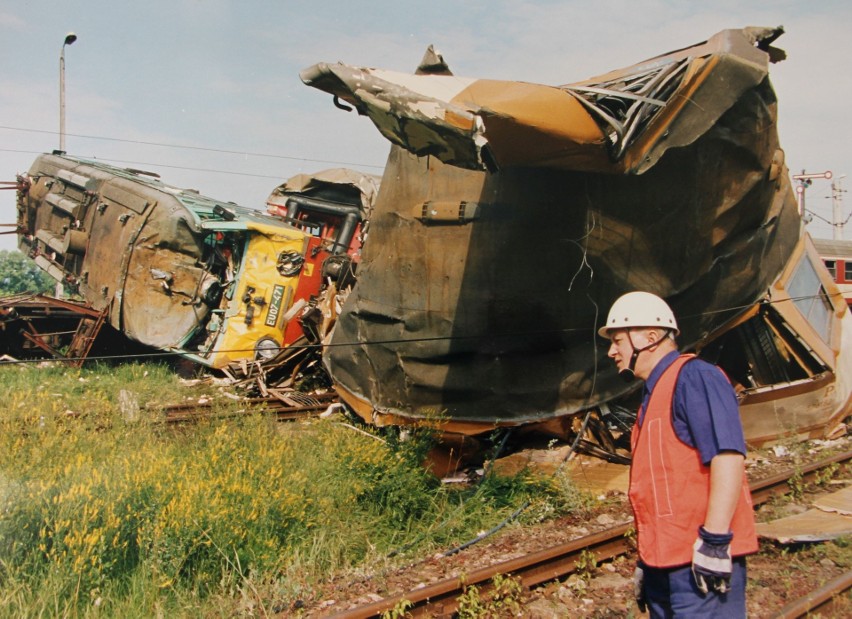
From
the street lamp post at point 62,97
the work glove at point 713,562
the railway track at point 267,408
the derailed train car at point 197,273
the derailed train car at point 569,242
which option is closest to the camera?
the work glove at point 713,562

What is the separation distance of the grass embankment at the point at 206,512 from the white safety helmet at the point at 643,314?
101 inches

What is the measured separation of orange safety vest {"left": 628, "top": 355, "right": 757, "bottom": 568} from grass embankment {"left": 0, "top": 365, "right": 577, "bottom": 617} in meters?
2.33

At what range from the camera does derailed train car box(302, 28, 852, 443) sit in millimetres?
4391

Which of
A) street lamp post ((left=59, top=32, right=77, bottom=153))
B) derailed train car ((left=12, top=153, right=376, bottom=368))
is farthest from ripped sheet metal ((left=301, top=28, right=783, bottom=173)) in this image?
street lamp post ((left=59, top=32, right=77, bottom=153))

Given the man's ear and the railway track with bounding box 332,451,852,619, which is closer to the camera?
the man's ear

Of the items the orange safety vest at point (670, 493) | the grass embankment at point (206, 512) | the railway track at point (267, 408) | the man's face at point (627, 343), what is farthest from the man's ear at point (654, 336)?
the railway track at point (267, 408)

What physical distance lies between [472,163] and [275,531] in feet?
8.89

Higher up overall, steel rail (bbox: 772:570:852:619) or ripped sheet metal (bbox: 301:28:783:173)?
ripped sheet metal (bbox: 301:28:783:173)

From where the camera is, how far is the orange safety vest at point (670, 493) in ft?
8.41

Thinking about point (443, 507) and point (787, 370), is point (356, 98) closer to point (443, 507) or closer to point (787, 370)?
point (443, 507)

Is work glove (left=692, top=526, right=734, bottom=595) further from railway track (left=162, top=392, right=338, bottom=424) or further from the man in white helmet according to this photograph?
railway track (left=162, top=392, right=338, bottom=424)

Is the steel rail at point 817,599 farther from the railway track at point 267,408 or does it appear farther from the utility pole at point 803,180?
the utility pole at point 803,180

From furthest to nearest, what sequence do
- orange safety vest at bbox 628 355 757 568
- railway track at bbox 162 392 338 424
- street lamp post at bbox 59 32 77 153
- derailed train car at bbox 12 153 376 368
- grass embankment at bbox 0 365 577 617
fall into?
street lamp post at bbox 59 32 77 153, derailed train car at bbox 12 153 376 368, railway track at bbox 162 392 338 424, grass embankment at bbox 0 365 577 617, orange safety vest at bbox 628 355 757 568

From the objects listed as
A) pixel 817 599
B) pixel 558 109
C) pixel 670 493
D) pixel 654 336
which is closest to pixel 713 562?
pixel 670 493
